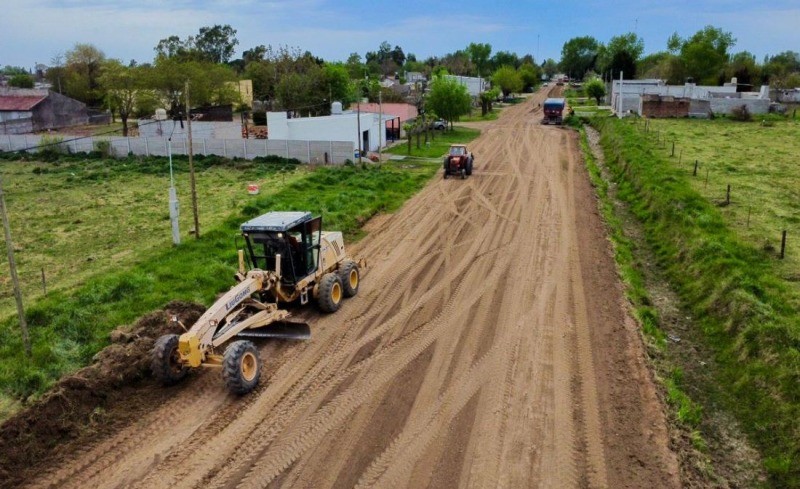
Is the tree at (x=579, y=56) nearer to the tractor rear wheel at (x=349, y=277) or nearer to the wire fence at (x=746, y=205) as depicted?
the wire fence at (x=746, y=205)

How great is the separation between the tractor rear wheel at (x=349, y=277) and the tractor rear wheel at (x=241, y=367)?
443 cm

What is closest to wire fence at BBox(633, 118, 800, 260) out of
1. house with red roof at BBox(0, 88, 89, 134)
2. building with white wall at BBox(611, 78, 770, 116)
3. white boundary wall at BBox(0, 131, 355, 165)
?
white boundary wall at BBox(0, 131, 355, 165)

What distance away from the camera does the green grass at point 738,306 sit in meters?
10.2

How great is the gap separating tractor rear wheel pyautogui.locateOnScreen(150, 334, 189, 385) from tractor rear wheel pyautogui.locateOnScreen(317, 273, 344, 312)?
378cm

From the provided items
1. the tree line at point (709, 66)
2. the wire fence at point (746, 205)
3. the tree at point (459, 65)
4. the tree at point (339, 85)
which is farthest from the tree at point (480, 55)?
the wire fence at point (746, 205)

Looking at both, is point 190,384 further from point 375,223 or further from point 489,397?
point 375,223

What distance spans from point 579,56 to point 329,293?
572ft

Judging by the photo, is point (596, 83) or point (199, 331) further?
point (596, 83)

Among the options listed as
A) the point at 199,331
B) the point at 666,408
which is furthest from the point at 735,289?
the point at 199,331

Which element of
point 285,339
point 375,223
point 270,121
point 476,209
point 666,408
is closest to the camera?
point 666,408

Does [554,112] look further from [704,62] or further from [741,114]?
[704,62]

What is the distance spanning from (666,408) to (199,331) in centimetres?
831

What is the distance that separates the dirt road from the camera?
29.9 feet

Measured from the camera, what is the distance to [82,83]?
7700cm
